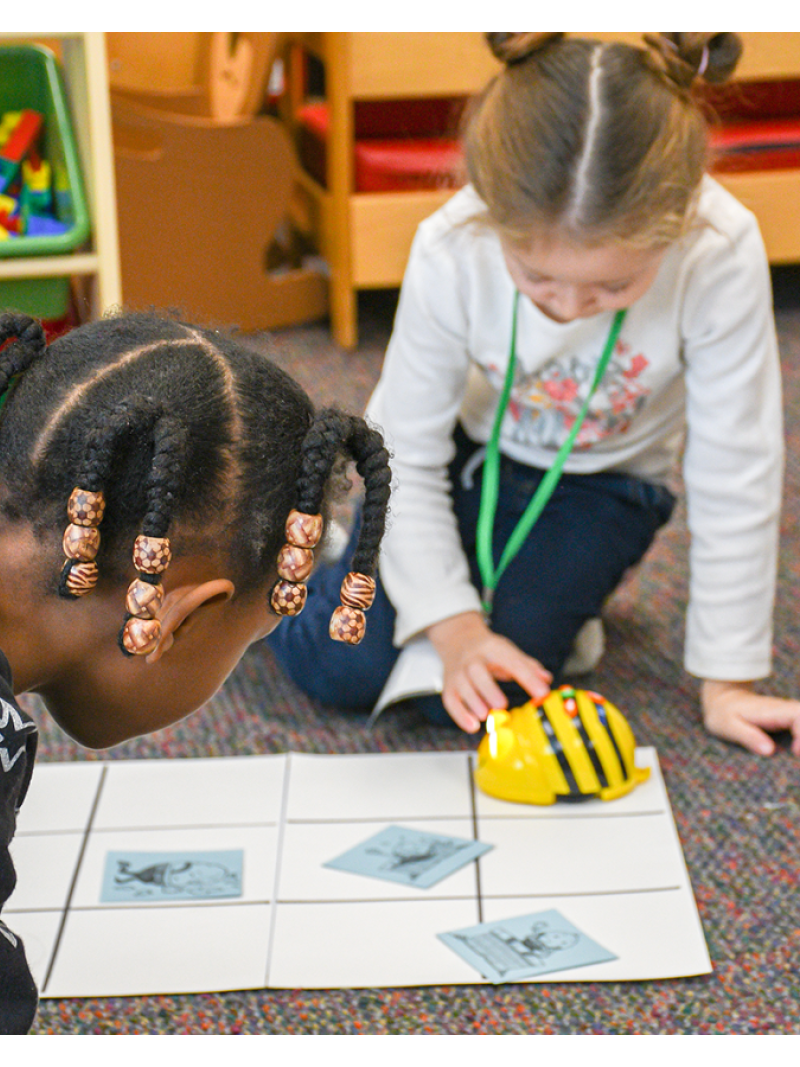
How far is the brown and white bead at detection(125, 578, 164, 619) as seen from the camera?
1.86ft

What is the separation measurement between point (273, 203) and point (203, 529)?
4.85 feet

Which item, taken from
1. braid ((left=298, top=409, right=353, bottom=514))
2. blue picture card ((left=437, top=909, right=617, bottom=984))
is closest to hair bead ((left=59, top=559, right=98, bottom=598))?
braid ((left=298, top=409, right=353, bottom=514))

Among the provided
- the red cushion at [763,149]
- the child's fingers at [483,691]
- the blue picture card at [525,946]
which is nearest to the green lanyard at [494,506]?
the child's fingers at [483,691]

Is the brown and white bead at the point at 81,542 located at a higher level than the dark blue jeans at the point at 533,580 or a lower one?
higher

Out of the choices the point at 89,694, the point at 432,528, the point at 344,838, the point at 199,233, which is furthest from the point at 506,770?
the point at 199,233

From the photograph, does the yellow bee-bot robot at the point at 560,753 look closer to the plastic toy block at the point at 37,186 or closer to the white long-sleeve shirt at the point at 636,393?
the white long-sleeve shirt at the point at 636,393

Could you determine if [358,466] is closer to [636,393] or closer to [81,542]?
[81,542]

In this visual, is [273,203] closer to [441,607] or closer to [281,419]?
[441,607]

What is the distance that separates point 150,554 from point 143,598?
2cm

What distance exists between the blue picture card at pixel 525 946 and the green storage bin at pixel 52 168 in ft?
2.61

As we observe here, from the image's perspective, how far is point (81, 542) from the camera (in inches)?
22.1

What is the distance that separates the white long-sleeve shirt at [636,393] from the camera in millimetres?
1042

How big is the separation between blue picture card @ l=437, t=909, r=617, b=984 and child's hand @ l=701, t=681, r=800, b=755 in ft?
0.92

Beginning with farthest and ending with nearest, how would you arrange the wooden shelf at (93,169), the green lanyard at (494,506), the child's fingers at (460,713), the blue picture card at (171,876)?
the wooden shelf at (93,169) → the green lanyard at (494,506) → the child's fingers at (460,713) → the blue picture card at (171,876)
